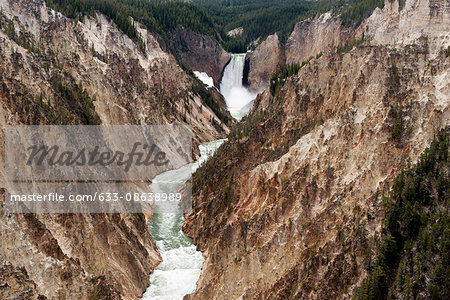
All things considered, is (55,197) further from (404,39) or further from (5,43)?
(404,39)

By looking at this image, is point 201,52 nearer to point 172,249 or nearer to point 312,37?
point 312,37

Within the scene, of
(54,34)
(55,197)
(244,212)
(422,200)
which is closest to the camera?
(422,200)

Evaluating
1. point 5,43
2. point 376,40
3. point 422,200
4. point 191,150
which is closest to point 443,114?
point 422,200

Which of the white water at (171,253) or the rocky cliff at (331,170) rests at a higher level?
the rocky cliff at (331,170)

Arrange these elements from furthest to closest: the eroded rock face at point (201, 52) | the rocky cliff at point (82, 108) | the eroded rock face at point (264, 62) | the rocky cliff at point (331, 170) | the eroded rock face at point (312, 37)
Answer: the eroded rock face at point (201, 52), the eroded rock face at point (264, 62), the eroded rock face at point (312, 37), the rocky cliff at point (331, 170), the rocky cliff at point (82, 108)

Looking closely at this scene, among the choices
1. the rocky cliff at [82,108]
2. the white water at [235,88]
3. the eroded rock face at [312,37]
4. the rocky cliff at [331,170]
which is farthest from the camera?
the white water at [235,88]
